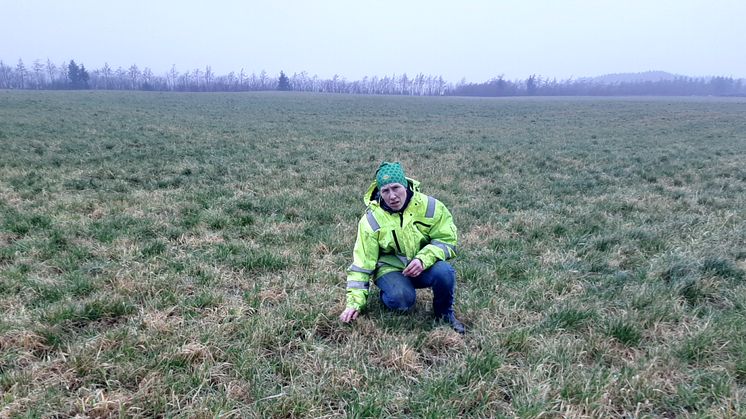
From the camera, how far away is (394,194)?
12.1 feet

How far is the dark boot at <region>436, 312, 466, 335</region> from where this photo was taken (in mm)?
3902

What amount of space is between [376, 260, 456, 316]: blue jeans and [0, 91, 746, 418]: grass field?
0.17 m

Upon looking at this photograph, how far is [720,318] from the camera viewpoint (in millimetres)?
4012

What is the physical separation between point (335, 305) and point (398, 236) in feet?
3.19

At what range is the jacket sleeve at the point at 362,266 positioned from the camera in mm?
3840

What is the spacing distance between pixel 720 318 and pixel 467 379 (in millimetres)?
2647

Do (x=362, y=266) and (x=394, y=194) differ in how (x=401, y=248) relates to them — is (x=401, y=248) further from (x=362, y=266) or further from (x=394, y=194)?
(x=394, y=194)

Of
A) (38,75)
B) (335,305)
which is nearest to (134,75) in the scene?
(38,75)

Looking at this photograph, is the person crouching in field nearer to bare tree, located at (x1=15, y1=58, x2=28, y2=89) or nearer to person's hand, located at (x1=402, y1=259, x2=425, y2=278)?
person's hand, located at (x1=402, y1=259, x2=425, y2=278)

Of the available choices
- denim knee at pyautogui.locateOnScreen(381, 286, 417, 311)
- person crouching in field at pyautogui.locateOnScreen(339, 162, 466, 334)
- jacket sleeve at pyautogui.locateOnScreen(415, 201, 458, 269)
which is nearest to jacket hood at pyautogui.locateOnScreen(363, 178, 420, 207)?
person crouching in field at pyautogui.locateOnScreen(339, 162, 466, 334)

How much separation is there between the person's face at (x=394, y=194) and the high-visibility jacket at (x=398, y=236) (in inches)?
5.1

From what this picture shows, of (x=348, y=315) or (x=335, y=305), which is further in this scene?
(x=335, y=305)

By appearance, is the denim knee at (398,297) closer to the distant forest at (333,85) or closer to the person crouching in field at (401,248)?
the person crouching in field at (401,248)

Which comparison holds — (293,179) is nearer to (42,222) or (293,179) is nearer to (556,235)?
(42,222)
